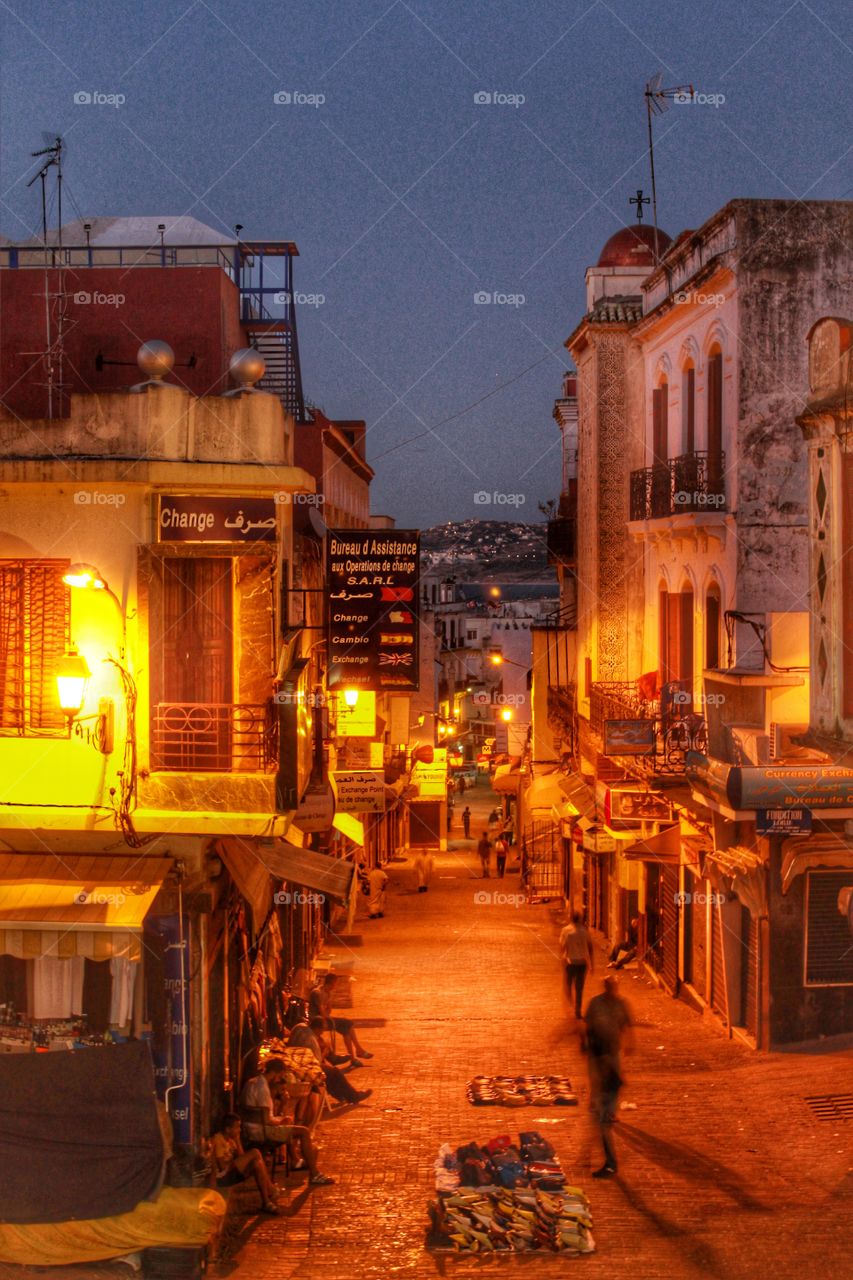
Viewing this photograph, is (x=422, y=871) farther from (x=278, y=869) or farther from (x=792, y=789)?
(x=278, y=869)

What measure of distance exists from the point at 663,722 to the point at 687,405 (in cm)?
549

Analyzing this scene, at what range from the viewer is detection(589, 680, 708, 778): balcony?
64.1ft

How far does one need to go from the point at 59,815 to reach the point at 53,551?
249 centimetres

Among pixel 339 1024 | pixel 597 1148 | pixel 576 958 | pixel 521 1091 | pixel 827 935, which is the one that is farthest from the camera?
pixel 576 958

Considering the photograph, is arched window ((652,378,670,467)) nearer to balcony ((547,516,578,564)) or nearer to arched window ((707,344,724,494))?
arched window ((707,344,724,494))

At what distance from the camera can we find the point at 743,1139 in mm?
13383

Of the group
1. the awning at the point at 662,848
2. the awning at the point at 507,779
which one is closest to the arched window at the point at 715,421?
the awning at the point at 662,848

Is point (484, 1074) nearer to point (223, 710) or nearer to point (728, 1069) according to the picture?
point (728, 1069)

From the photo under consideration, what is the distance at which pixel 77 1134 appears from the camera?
1173cm

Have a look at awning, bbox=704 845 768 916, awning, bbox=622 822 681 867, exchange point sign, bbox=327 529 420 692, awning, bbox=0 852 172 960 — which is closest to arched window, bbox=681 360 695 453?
exchange point sign, bbox=327 529 420 692

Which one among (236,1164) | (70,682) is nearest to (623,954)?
(236,1164)

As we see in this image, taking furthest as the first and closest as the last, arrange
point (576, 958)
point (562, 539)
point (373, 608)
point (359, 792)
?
point (562, 539)
point (359, 792)
point (373, 608)
point (576, 958)

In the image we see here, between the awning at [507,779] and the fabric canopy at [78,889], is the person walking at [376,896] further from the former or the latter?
the fabric canopy at [78,889]

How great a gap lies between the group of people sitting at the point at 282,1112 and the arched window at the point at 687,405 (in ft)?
36.5
